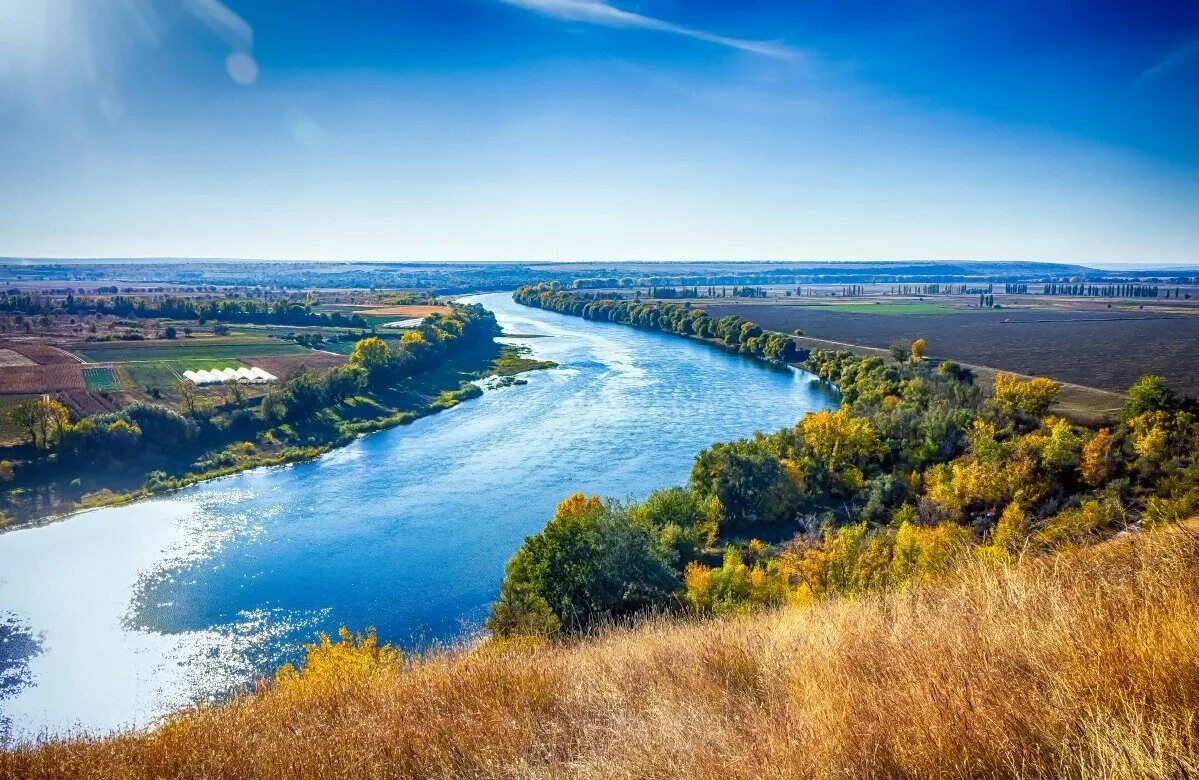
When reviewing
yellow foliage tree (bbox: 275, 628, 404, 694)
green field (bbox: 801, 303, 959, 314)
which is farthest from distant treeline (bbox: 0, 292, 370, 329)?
green field (bbox: 801, 303, 959, 314)

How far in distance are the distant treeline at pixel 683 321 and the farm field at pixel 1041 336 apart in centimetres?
643

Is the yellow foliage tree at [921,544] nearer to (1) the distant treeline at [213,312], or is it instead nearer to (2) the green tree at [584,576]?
(2) the green tree at [584,576]

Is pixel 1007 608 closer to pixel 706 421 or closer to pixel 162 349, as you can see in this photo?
pixel 706 421

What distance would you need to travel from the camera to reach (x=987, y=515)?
78.0 feet

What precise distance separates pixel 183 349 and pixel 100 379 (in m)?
13.0

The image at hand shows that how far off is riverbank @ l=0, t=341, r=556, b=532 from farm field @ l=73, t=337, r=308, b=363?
16446mm

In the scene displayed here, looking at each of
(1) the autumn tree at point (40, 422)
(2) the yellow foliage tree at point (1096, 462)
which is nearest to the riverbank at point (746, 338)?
(2) the yellow foliage tree at point (1096, 462)

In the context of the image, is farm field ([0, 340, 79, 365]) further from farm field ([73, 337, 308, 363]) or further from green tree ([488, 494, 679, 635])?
green tree ([488, 494, 679, 635])

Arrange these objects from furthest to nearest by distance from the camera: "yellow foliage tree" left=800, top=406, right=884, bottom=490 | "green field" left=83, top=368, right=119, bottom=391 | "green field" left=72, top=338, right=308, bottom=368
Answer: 1. "green field" left=72, top=338, right=308, bottom=368
2. "green field" left=83, top=368, right=119, bottom=391
3. "yellow foliage tree" left=800, top=406, right=884, bottom=490

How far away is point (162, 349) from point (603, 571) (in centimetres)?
5629

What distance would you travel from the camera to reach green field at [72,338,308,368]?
54844mm

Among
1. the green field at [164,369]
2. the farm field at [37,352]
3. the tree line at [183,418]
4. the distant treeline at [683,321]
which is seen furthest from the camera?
the distant treeline at [683,321]

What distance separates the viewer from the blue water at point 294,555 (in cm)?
1820

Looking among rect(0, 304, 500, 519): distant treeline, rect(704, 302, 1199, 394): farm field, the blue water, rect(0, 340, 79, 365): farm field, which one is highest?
rect(704, 302, 1199, 394): farm field
